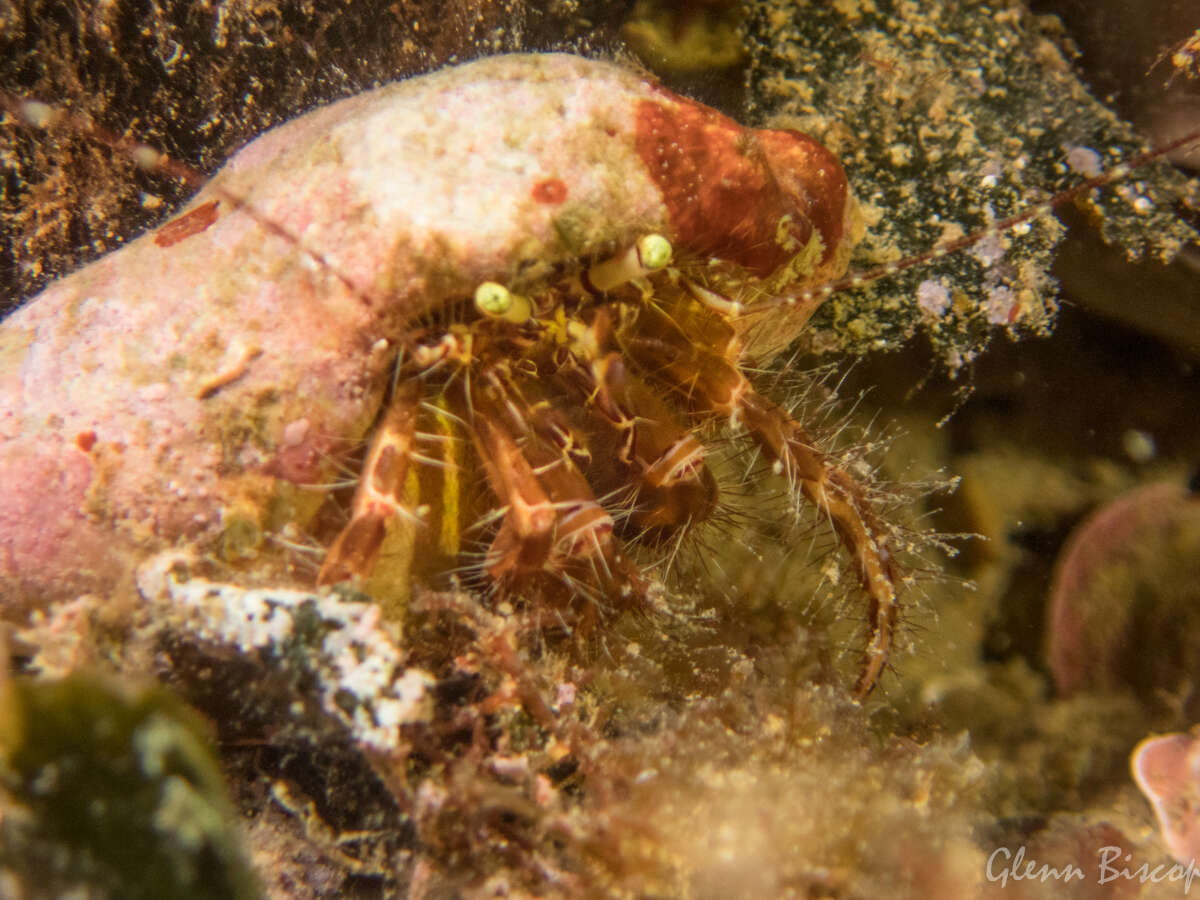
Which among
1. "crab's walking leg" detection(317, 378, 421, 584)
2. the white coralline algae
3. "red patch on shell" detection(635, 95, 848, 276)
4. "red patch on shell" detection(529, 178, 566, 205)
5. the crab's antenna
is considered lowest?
the white coralline algae

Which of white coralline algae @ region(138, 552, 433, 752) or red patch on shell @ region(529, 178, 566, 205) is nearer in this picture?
white coralline algae @ region(138, 552, 433, 752)

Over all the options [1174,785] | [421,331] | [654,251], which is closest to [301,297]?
[421,331]

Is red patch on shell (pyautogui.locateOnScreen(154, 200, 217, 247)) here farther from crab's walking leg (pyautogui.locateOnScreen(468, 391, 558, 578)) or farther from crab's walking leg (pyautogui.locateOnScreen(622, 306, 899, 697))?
crab's walking leg (pyautogui.locateOnScreen(622, 306, 899, 697))

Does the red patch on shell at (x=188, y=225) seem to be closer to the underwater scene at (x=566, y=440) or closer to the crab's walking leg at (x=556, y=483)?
the underwater scene at (x=566, y=440)

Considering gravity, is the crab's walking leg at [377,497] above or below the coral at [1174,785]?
above

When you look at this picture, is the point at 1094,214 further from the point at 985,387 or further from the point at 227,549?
the point at 227,549

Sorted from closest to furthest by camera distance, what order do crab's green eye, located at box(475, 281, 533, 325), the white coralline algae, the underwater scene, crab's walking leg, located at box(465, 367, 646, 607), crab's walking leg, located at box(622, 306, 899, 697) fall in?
the white coralline algae < the underwater scene < crab's green eye, located at box(475, 281, 533, 325) < crab's walking leg, located at box(465, 367, 646, 607) < crab's walking leg, located at box(622, 306, 899, 697)

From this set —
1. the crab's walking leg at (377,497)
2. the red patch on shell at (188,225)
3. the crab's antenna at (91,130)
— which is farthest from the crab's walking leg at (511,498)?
the red patch on shell at (188,225)

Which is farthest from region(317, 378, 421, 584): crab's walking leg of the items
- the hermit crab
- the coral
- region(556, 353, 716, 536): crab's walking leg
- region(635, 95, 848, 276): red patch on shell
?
the coral
